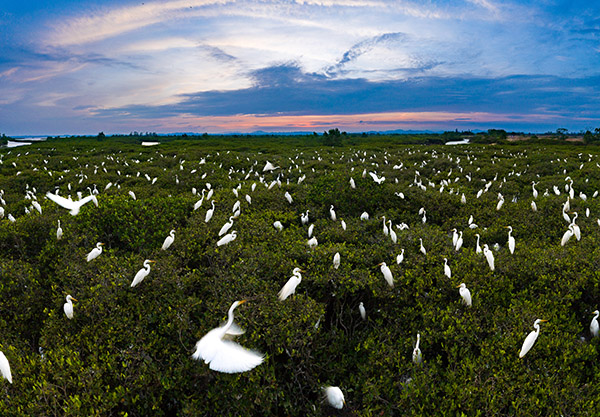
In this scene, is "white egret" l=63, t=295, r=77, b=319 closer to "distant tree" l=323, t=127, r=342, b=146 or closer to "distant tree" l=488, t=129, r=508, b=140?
"distant tree" l=323, t=127, r=342, b=146

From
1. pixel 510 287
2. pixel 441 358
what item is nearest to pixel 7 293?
pixel 441 358

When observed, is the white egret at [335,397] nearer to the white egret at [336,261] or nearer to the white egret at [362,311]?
the white egret at [362,311]

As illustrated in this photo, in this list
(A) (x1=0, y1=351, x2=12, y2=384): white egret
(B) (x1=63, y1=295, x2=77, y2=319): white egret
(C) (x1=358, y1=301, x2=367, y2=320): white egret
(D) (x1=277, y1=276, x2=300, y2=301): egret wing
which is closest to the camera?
(A) (x1=0, y1=351, x2=12, y2=384): white egret

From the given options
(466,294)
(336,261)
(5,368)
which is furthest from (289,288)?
(5,368)

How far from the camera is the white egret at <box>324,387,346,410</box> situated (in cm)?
448

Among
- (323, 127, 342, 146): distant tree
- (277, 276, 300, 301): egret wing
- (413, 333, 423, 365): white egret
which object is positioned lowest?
(413, 333, 423, 365): white egret

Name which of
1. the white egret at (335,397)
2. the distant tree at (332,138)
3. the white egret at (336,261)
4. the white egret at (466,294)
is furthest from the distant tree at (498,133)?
Result: the white egret at (335,397)

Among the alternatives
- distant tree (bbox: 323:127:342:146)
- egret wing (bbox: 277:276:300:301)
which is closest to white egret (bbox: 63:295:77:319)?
egret wing (bbox: 277:276:300:301)

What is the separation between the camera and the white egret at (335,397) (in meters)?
4.48

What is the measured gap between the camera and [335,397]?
451cm

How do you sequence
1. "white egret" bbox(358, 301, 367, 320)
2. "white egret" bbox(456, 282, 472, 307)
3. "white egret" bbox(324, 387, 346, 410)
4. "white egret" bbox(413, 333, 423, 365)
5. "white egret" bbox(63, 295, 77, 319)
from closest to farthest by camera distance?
"white egret" bbox(324, 387, 346, 410) < "white egret" bbox(413, 333, 423, 365) < "white egret" bbox(63, 295, 77, 319) < "white egret" bbox(456, 282, 472, 307) < "white egret" bbox(358, 301, 367, 320)

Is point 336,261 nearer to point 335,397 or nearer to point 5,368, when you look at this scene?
point 335,397

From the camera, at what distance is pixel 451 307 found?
5641 millimetres

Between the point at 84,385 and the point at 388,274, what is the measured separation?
5079mm
